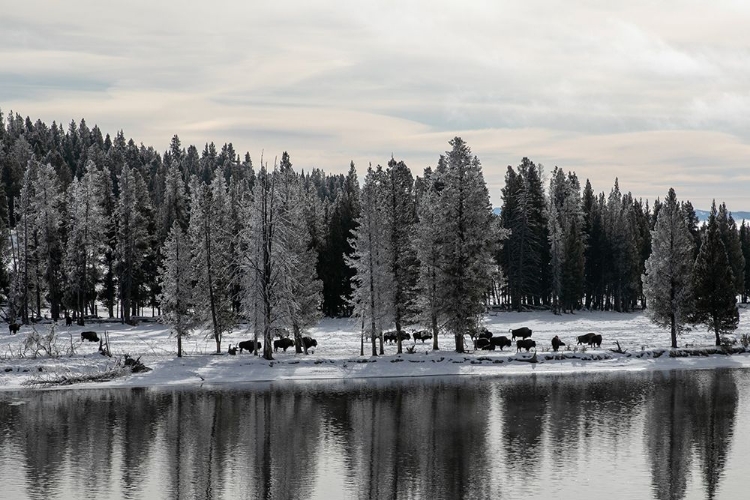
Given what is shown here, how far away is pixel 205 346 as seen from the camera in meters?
65.8

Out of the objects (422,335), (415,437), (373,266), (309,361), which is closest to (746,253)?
(422,335)

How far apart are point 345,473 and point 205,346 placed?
3812 cm

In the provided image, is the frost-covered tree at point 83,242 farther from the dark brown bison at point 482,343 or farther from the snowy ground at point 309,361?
the dark brown bison at point 482,343

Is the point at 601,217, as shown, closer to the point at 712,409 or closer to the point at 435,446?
the point at 712,409

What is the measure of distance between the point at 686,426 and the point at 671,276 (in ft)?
97.3

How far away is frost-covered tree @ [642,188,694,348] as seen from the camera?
65750 mm

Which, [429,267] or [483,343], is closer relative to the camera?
[429,267]

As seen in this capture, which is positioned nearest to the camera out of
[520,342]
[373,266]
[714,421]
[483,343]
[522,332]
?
[714,421]

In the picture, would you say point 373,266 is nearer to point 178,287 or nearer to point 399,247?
point 399,247

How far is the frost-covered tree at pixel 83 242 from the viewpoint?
77812 mm

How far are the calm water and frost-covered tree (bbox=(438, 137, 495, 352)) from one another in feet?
28.9

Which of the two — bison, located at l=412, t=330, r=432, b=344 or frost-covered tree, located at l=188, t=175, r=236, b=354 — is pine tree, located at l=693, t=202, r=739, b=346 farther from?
frost-covered tree, located at l=188, t=175, r=236, b=354

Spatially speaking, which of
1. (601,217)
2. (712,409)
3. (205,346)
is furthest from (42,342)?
(601,217)

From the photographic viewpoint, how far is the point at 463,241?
199ft
